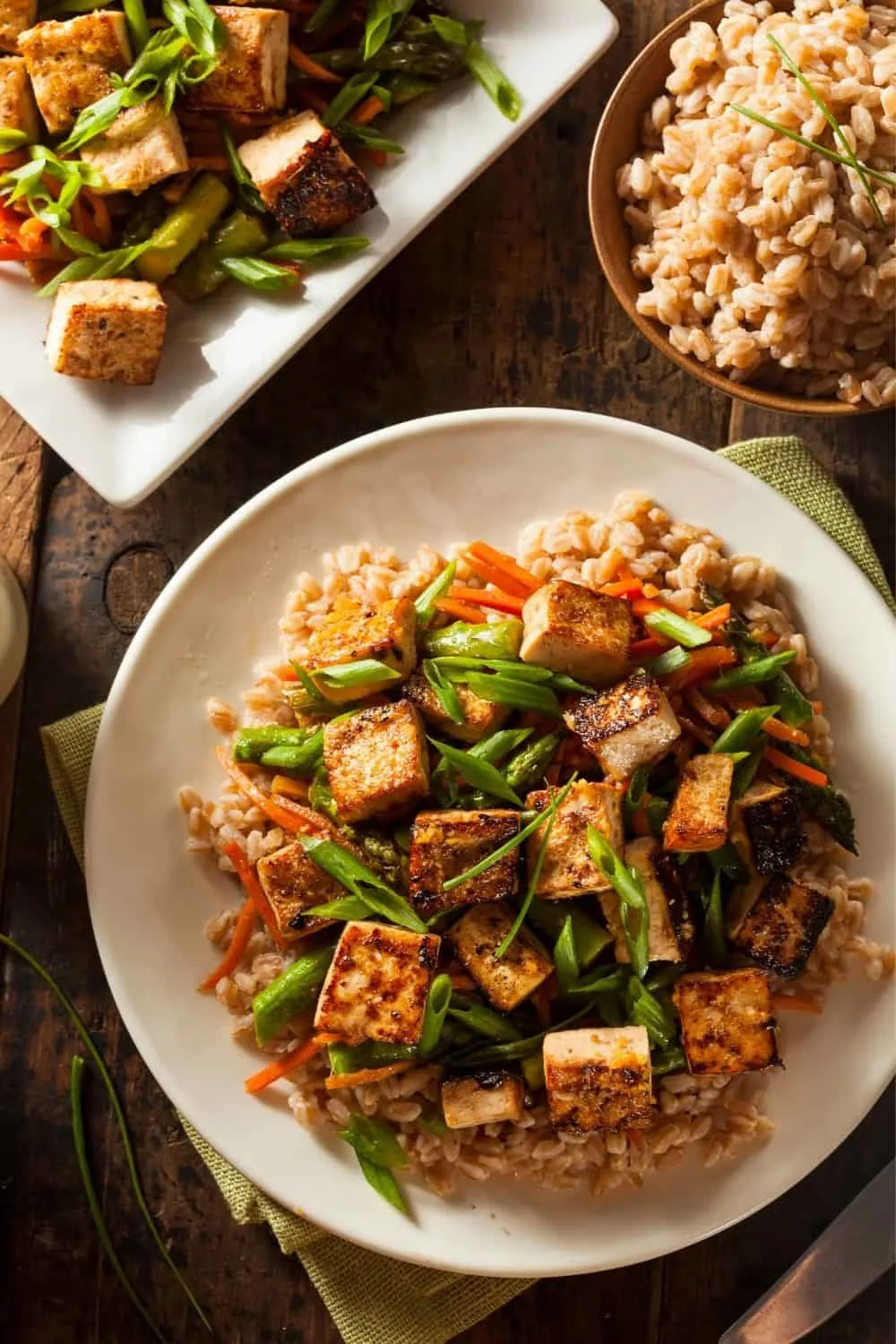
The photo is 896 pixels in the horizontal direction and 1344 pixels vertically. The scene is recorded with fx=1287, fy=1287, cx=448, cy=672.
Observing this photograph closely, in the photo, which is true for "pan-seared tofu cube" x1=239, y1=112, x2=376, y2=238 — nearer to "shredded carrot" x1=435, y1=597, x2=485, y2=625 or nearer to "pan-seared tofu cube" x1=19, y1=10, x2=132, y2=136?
"pan-seared tofu cube" x1=19, y1=10, x2=132, y2=136

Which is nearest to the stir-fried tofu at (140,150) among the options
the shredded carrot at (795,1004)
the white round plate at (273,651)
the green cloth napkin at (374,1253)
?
the white round plate at (273,651)

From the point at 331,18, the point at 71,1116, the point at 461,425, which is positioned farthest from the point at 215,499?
the point at 71,1116

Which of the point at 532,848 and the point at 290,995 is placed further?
the point at 290,995

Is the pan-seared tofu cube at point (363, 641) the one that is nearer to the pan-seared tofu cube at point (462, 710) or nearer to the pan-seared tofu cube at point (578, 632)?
the pan-seared tofu cube at point (462, 710)

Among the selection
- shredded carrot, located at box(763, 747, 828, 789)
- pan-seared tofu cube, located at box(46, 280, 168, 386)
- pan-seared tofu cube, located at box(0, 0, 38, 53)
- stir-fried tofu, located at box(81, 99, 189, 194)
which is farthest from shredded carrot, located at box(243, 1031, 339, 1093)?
pan-seared tofu cube, located at box(0, 0, 38, 53)

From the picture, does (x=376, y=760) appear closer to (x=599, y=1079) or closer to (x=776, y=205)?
(x=599, y=1079)

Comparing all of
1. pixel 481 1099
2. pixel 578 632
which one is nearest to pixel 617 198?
pixel 578 632
